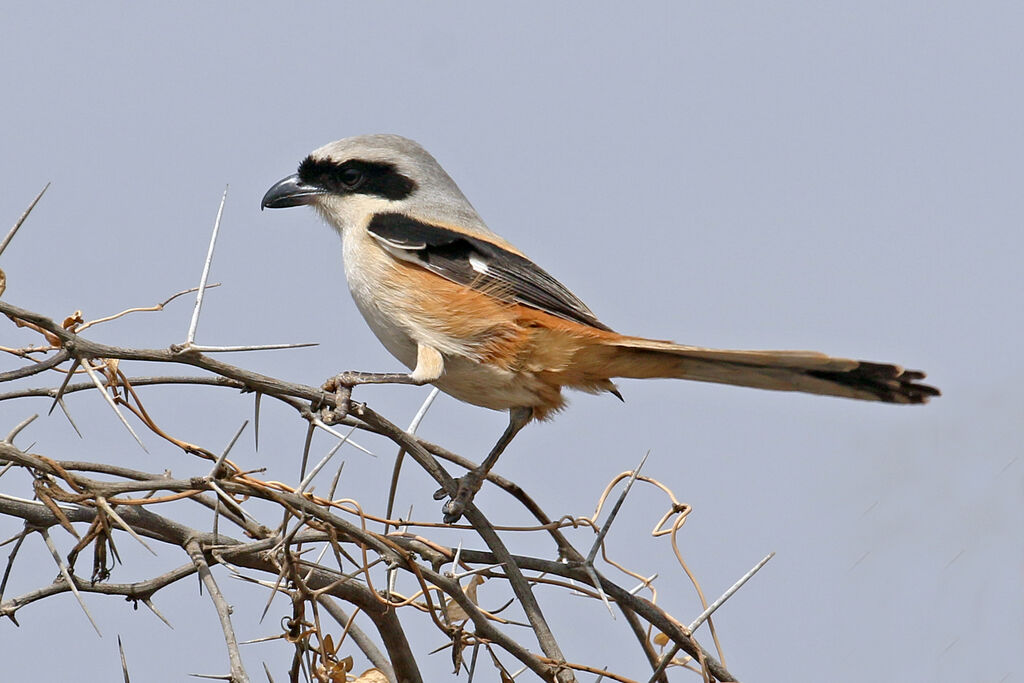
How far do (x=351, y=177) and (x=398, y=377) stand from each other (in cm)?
117

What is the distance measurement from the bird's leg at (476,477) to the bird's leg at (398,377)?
328 mm

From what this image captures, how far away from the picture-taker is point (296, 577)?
6.79ft

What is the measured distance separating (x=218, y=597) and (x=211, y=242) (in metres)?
0.73

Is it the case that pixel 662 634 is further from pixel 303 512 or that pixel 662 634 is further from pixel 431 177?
pixel 431 177

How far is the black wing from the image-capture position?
11.3ft

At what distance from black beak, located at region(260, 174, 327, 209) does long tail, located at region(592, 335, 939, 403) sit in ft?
4.71

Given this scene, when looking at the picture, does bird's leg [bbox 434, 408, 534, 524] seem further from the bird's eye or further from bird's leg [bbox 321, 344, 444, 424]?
the bird's eye

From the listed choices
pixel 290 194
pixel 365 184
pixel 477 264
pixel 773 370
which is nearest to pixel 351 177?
pixel 365 184

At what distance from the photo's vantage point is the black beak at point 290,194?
4.04 meters

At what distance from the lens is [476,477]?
3.09 metres

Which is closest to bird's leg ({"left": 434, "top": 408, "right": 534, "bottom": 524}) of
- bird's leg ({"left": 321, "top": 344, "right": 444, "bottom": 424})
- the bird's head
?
bird's leg ({"left": 321, "top": 344, "right": 444, "bottom": 424})

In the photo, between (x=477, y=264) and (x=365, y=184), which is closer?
(x=477, y=264)

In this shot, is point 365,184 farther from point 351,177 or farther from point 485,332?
point 485,332

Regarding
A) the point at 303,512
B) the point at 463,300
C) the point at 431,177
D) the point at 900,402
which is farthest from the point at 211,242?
the point at 431,177
